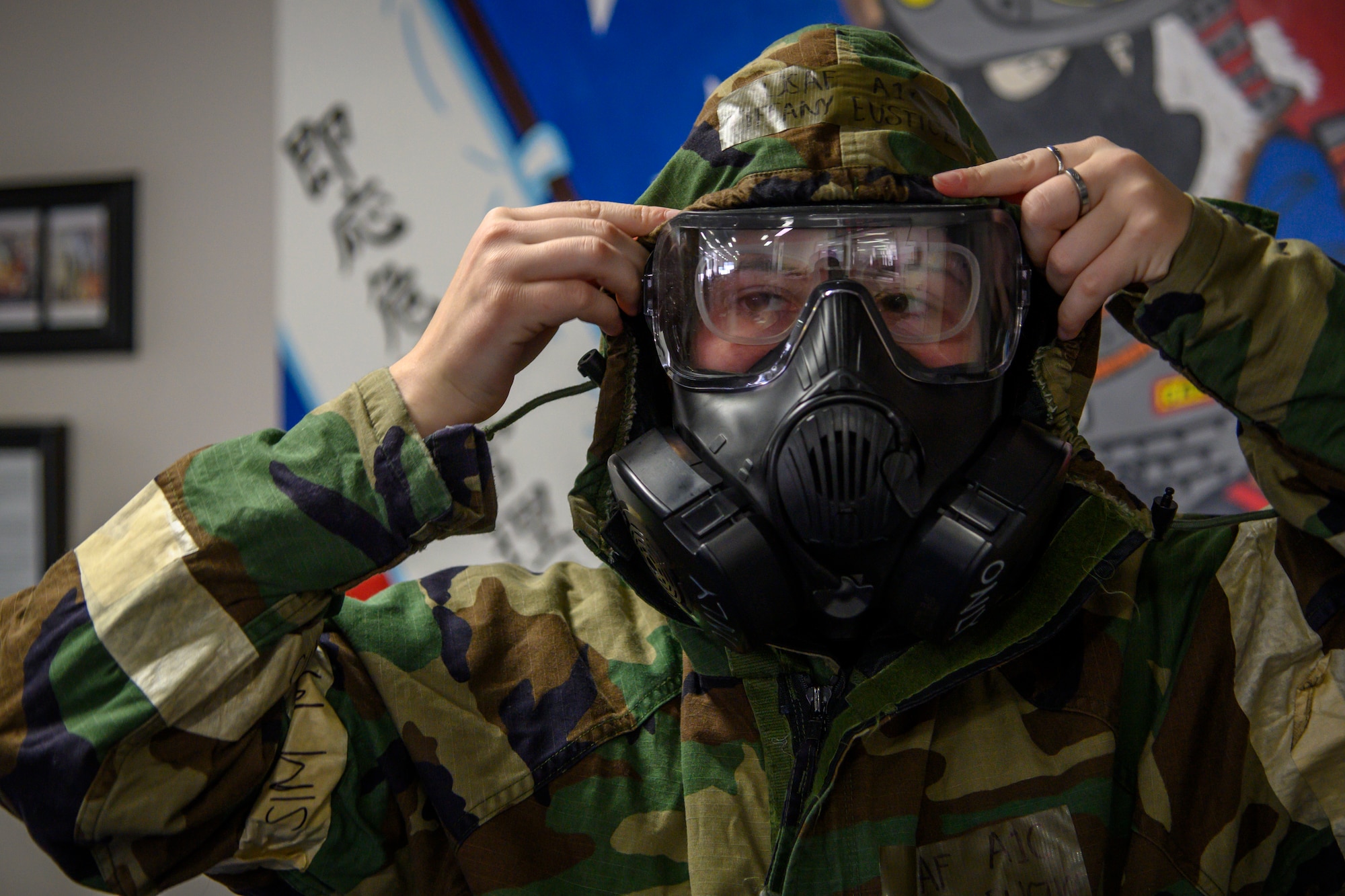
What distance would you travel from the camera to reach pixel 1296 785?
→ 904 mm

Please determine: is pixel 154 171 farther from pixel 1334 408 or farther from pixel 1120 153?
pixel 1334 408

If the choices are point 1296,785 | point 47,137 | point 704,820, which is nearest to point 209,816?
point 704,820

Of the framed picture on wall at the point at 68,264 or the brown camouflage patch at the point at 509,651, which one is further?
the framed picture on wall at the point at 68,264

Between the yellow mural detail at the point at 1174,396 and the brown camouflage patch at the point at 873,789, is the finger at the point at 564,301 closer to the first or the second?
the brown camouflage patch at the point at 873,789

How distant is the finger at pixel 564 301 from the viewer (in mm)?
923

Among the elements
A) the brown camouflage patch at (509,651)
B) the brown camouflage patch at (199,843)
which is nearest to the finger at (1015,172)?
the brown camouflage patch at (509,651)

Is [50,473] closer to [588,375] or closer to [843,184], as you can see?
[588,375]

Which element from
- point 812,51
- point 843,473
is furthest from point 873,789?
point 812,51

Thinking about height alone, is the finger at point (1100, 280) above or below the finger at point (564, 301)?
above

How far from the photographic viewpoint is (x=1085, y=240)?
2.97ft

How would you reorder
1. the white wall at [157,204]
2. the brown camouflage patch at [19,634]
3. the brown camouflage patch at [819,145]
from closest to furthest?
1. the brown camouflage patch at [19,634]
2. the brown camouflage patch at [819,145]
3. the white wall at [157,204]

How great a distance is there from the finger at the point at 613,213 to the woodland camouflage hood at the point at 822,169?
2.5 inches

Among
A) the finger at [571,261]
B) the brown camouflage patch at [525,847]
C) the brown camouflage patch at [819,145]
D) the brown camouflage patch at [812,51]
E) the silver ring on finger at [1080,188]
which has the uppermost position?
the brown camouflage patch at [812,51]

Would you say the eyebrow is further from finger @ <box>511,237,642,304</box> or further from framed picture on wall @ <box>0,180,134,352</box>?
framed picture on wall @ <box>0,180,134,352</box>
